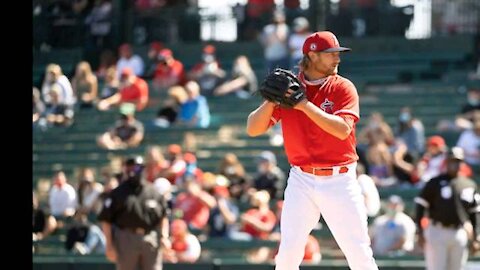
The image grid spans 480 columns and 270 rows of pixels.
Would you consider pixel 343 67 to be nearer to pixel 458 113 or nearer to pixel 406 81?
pixel 406 81

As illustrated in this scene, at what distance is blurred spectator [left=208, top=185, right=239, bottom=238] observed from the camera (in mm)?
13875

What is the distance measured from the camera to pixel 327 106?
6.80 m

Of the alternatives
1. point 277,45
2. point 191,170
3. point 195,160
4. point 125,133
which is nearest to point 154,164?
point 191,170

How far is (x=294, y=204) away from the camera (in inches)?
270

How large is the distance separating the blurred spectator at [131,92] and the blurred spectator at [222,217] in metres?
4.28

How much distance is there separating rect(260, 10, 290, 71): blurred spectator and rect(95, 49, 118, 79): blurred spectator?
2.57 metres

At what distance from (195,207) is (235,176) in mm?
1005

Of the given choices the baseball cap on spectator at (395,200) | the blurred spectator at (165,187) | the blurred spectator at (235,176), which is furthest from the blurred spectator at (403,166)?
the blurred spectator at (165,187)

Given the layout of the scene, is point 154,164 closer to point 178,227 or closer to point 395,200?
point 178,227

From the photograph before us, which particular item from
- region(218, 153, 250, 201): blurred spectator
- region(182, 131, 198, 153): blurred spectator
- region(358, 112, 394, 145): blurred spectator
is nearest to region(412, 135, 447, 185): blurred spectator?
region(358, 112, 394, 145): blurred spectator

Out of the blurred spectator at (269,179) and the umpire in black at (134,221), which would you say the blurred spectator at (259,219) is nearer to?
the blurred spectator at (269,179)

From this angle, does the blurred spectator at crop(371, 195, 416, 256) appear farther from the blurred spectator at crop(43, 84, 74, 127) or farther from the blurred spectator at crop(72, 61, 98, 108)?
the blurred spectator at crop(72, 61, 98, 108)
